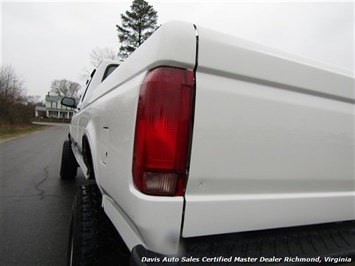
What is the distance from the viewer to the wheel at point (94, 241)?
1.40 m

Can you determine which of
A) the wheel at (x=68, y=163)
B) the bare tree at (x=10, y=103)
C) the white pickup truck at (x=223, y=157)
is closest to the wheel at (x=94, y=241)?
the white pickup truck at (x=223, y=157)

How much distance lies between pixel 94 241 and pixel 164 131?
0.91 m

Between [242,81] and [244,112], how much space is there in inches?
6.1

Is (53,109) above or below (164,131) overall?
above

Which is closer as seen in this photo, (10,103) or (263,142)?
(263,142)

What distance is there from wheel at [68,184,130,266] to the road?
1.21m

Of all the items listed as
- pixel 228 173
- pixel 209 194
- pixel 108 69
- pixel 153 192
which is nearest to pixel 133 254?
pixel 153 192

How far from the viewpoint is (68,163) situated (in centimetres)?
502

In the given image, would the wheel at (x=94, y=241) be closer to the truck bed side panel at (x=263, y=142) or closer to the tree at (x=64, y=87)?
the truck bed side panel at (x=263, y=142)

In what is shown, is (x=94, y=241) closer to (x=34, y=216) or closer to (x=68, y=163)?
(x=34, y=216)

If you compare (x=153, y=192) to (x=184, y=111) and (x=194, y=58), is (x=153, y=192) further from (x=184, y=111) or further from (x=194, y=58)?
(x=194, y=58)

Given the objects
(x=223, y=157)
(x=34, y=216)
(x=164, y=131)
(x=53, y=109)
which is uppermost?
(x=53, y=109)

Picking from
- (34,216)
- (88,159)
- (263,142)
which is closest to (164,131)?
(263,142)

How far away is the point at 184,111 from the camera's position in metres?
1.04
